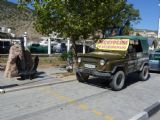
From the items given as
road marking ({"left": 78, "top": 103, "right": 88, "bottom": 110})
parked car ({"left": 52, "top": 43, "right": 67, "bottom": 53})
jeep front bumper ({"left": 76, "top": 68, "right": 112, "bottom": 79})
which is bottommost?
road marking ({"left": 78, "top": 103, "right": 88, "bottom": 110})

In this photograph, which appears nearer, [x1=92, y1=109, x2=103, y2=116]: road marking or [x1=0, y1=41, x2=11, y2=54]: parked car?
[x1=92, y1=109, x2=103, y2=116]: road marking

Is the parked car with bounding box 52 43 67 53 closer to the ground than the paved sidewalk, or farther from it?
farther from it

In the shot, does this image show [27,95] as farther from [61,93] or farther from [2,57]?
[2,57]

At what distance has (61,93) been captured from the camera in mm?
8742

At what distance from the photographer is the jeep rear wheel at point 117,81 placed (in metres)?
9.53

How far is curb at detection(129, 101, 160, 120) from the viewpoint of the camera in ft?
21.4

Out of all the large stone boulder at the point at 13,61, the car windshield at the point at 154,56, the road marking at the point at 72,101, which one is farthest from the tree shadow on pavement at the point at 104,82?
the car windshield at the point at 154,56

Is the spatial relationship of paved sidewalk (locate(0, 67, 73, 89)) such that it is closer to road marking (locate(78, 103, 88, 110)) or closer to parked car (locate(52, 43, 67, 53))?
road marking (locate(78, 103, 88, 110))

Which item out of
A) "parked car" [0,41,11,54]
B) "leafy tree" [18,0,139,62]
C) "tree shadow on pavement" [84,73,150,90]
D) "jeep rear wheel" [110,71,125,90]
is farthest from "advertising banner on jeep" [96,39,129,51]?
"parked car" [0,41,11,54]

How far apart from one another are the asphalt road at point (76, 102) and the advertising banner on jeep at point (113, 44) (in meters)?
1.69

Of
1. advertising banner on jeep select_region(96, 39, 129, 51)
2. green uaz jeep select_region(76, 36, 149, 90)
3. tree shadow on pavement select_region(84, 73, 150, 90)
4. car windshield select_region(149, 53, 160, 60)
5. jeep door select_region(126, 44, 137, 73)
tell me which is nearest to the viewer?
green uaz jeep select_region(76, 36, 149, 90)

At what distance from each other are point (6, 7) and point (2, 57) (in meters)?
32.4

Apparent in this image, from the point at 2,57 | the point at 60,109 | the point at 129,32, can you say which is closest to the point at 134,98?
the point at 60,109

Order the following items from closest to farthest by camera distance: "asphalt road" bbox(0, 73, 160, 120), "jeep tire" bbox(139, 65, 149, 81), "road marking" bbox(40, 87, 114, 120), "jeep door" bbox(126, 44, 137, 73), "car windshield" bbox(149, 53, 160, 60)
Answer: "asphalt road" bbox(0, 73, 160, 120), "road marking" bbox(40, 87, 114, 120), "jeep door" bbox(126, 44, 137, 73), "jeep tire" bbox(139, 65, 149, 81), "car windshield" bbox(149, 53, 160, 60)
